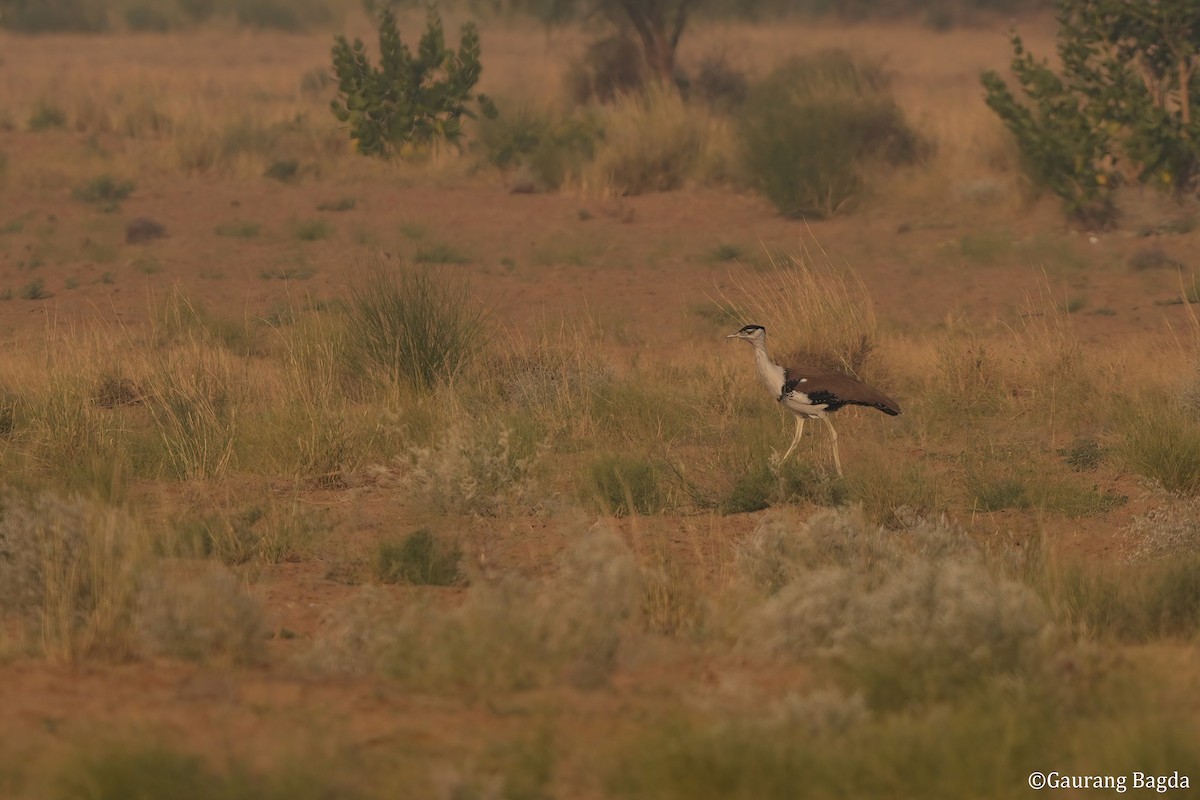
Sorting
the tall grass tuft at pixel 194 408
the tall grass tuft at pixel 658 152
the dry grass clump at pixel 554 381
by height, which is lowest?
the tall grass tuft at pixel 658 152

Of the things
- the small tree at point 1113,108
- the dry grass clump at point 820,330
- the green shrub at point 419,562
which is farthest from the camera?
the small tree at point 1113,108

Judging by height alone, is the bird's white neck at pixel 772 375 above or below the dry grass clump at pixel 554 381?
above

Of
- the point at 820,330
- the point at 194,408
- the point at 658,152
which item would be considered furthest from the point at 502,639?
the point at 658,152

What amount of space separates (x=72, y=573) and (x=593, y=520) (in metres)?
2.71

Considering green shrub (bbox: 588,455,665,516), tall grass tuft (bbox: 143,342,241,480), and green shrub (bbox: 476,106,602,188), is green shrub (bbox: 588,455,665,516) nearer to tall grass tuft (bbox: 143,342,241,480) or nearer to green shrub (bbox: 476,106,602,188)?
tall grass tuft (bbox: 143,342,241,480)

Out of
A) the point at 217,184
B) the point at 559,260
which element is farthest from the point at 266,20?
the point at 559,260

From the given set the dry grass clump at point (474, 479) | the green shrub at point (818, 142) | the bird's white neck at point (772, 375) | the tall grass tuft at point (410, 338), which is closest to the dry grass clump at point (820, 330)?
the tall grass tuft at point (410, 338)

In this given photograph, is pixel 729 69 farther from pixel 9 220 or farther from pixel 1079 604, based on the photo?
pixel 1079 604

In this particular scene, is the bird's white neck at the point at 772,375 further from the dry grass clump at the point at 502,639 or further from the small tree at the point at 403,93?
the small tree at the point at 403,93

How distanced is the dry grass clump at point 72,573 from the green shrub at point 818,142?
12.6m

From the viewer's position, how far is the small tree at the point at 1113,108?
16.7 m

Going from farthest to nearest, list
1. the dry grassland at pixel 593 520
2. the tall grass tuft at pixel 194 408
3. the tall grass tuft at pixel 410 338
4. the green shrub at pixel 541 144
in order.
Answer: the green shrub at pixel 541 144 → the tall grass tuft at pixel 410 338 → the tall grass tuft at pixel 194 408 → the dry grassland at pixel 593 520

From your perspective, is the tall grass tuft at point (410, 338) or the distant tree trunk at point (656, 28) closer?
the tall grass tuft at point (410, 338)

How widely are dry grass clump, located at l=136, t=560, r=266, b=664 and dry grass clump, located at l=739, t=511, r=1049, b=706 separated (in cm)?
161
